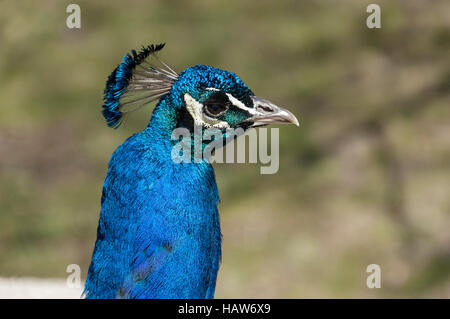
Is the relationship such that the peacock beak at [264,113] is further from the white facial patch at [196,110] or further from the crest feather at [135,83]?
the crest feather at [135,83]

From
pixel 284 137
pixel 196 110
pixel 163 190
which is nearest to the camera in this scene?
pixel 163 190

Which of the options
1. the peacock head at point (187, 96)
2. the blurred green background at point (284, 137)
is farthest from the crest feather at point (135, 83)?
the blurred green background at point (284, 137)

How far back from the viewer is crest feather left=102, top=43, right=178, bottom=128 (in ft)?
5.90

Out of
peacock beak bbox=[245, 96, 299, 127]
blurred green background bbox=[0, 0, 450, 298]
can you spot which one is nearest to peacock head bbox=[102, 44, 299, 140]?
peacock beak bbox=[245, 96, 299, 127]

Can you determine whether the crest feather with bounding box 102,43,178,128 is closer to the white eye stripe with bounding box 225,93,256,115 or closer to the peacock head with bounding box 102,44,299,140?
the peacock head with bounding box 102,44,299,140

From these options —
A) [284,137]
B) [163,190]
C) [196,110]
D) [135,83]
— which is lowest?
[163,190]

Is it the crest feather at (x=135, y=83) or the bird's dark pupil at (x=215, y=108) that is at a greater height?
the crest feather at (x=135, y=83)

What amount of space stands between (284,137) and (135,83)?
2690 millimetres

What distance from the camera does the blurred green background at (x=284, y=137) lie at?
3609mm

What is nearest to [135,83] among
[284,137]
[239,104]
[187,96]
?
[187,96]

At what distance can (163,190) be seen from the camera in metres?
1.63

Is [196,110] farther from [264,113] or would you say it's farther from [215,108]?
[264,113]

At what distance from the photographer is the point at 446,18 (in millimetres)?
5211
